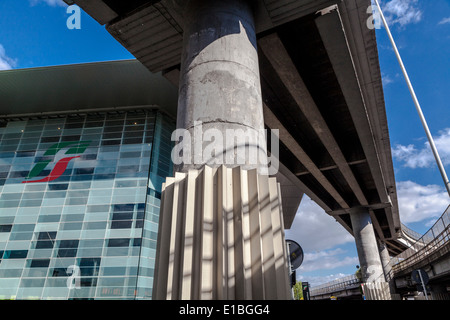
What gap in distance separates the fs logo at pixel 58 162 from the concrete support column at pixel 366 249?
87.8 feet

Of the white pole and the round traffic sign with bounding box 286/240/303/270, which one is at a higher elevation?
the white pole

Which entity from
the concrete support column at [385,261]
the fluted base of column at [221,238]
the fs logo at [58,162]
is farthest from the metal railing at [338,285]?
the fluted base of column at [221,238]

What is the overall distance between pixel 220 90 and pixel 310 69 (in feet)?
26.5

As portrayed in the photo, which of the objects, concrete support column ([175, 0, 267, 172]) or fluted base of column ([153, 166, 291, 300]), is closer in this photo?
fluted base of column ([153, 166, 291, 300])

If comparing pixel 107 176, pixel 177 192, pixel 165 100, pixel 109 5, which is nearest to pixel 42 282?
pixel 107 176

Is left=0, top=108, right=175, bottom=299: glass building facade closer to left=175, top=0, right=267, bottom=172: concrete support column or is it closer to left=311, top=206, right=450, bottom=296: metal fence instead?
left=175, top=0, right=267, bottom=172: concrete support column

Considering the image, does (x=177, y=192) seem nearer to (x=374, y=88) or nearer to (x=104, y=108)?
(x=374, y=88)

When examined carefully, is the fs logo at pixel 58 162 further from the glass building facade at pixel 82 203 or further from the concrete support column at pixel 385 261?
the concrete support column at pixel 385 261

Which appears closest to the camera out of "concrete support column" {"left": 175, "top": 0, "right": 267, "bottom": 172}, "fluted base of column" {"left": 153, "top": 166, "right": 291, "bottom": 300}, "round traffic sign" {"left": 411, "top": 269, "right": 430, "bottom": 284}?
"fluted base of column" {"left": 153, "top": 166, "right": 291, "bottom": 300}

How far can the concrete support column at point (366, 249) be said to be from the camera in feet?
74.0

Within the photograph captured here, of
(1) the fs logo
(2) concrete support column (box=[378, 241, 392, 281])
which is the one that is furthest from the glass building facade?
(2) concrete support column (box=[378, 241, 392, 281])

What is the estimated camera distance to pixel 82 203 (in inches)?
936

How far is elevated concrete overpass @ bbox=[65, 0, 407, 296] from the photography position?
521 centimetres

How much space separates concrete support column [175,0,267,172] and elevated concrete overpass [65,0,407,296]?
0.22 ft
